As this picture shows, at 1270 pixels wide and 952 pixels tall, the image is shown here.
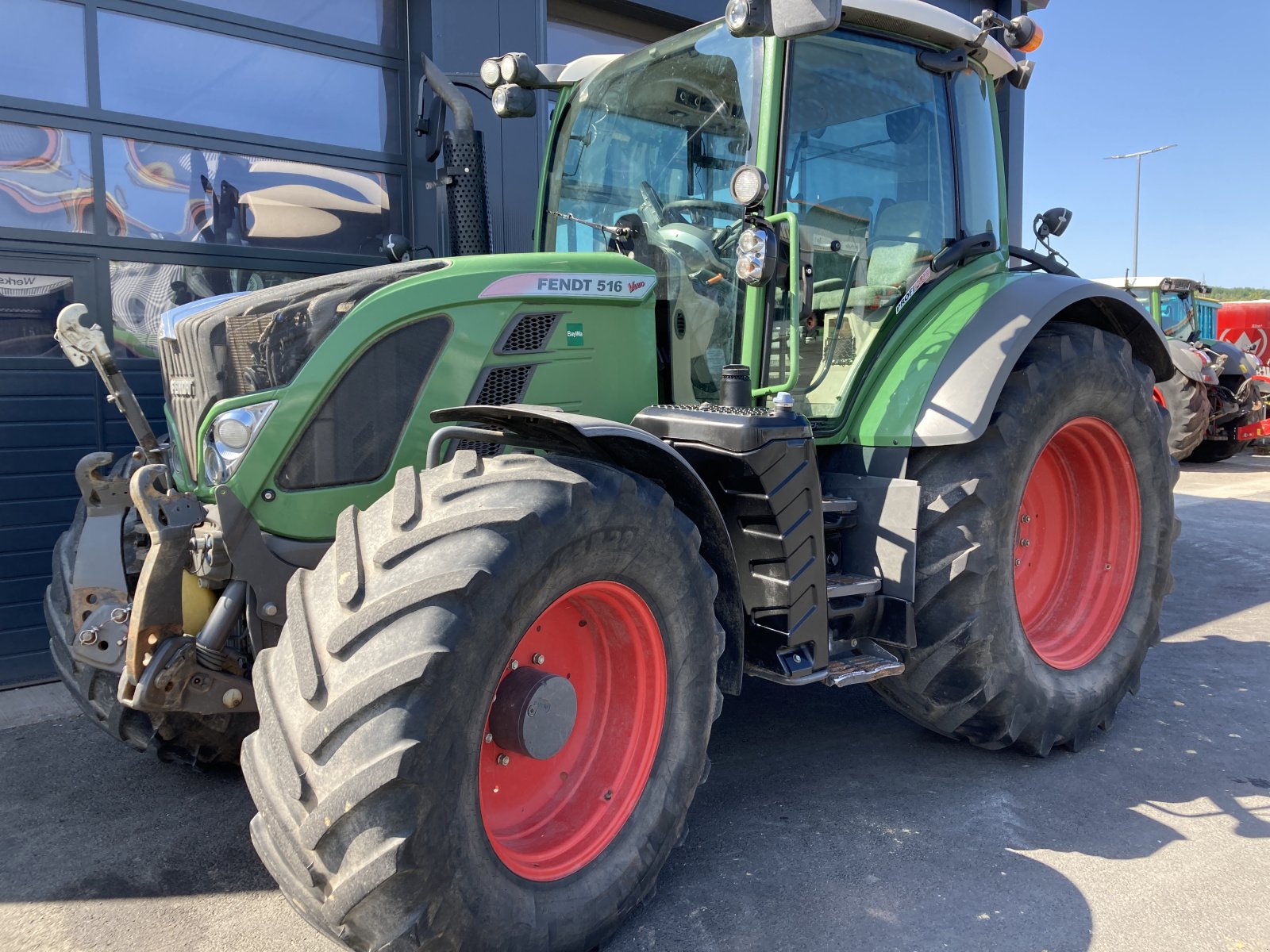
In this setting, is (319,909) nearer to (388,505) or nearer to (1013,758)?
(388,505)

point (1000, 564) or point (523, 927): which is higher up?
point (1000, 564)

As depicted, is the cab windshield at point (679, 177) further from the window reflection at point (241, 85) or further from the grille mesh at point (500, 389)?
the window reflection at point (241, 85)

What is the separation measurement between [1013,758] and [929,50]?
8.35ft

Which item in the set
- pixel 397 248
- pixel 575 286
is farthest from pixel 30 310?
pixel 575 286

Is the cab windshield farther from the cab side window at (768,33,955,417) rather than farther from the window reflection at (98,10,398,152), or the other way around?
the window reflection at (98,10,398,152)

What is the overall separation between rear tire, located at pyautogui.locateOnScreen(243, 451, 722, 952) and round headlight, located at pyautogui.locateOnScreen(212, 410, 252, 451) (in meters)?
0.51

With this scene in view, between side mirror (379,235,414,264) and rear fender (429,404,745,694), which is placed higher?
side mirror (379,235,414,264)

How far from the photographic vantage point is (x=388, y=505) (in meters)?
2.16

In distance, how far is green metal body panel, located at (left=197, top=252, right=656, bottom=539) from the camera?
8.26 feet

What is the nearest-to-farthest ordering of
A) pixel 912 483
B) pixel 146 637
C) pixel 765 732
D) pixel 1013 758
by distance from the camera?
pixel 146 637 → pixel 912 483 → pixel 1013 758 → pixel 765 732

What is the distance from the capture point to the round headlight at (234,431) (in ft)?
8.21

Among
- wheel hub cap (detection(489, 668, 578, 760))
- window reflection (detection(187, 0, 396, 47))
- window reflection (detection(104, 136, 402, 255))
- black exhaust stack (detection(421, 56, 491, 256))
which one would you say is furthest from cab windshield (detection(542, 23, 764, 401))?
window reflection (detection(187, 0, 396, 47))

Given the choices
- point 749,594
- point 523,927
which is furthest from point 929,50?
point 523,927

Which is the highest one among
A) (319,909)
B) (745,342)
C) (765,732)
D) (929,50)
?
(929,50)
